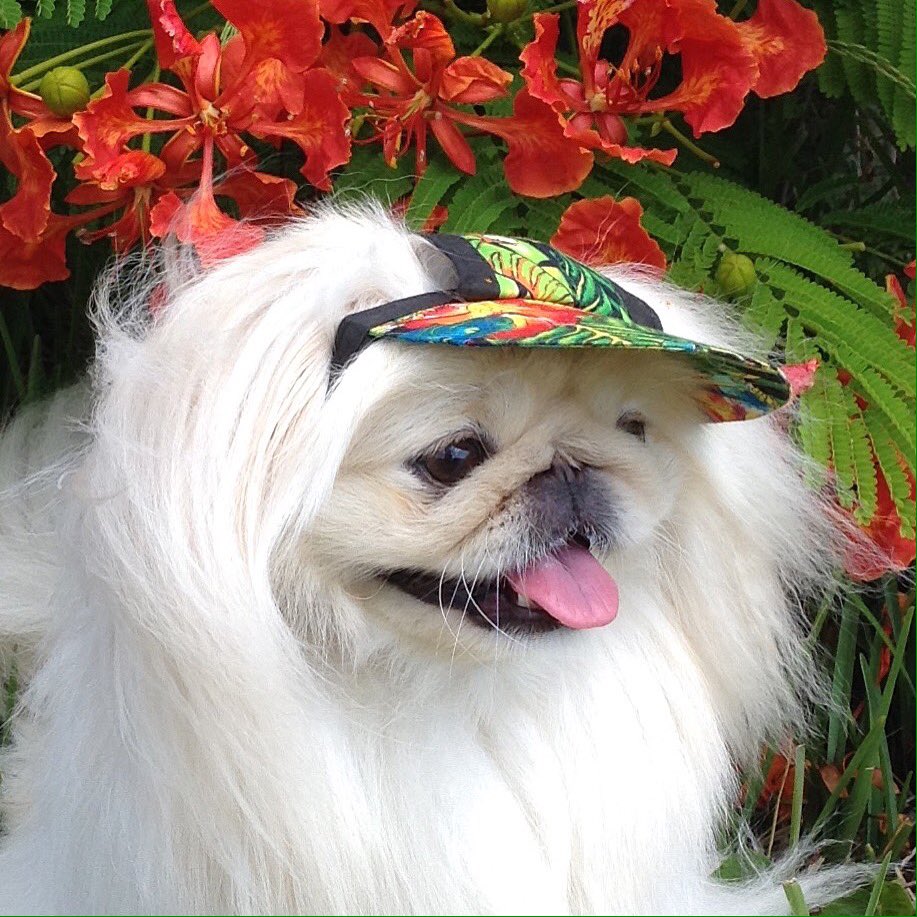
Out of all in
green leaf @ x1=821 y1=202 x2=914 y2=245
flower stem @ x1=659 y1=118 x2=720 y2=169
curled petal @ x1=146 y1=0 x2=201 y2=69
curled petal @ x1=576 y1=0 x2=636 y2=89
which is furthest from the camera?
green leaf @ x1=821 y1=202 x2=914 y2=245

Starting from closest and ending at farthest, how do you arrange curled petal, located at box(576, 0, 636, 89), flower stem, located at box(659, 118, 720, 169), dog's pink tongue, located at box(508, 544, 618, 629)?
dog's pink tongue, located at box(508, 544, 618, 629), curled petal, located at box(576, 0, 636, 89), flower stem, located at box(659, 118, 720, 169)

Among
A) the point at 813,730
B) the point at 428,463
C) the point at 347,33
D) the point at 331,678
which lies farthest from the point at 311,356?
the point at 813,730

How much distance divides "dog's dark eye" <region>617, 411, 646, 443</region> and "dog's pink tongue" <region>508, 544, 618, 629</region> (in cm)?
13

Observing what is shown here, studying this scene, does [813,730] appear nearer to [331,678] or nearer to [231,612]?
[331,678]

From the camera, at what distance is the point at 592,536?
3.17 feet

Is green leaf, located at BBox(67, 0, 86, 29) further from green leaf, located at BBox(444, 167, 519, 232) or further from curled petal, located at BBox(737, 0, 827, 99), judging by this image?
curled petal, located at BBox(737, 0, 827, 99)

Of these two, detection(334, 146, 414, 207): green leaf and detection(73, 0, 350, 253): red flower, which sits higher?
detection(73, 0, 350, 253): red flower

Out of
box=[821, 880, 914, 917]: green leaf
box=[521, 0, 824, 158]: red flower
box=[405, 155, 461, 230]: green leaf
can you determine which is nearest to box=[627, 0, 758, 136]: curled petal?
box=[521, 0, 824, 158]: red flower

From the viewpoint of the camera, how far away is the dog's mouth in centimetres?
93

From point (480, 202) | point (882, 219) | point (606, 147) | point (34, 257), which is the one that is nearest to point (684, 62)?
point (606, 147)

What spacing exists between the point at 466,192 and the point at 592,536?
442 mm

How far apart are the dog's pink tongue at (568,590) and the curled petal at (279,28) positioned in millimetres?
530

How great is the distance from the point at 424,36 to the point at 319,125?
0.13 m

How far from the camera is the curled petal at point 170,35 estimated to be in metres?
1.06
